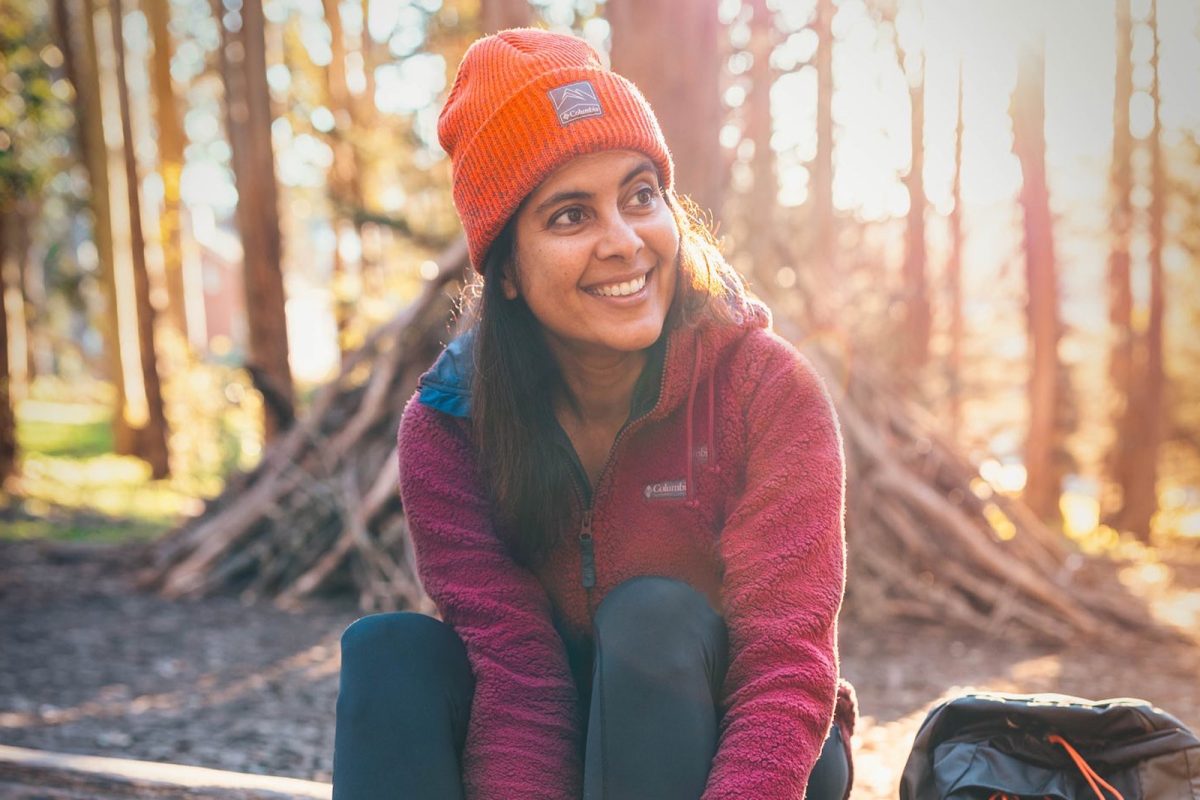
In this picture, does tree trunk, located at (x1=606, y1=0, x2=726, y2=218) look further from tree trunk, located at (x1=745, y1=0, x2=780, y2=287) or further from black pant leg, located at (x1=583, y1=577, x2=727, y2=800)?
tree trunk, located at (x1=745, y1=0, x2=780, y2=287)

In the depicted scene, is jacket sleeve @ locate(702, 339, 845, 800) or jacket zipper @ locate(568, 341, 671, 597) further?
jacket zipper @ locate(568, 341, 671, 597)

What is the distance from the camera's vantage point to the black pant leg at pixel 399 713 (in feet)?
4.97

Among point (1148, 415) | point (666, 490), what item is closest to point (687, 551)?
point (666, 490)

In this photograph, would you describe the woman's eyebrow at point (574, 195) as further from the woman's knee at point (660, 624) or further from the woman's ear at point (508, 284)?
the woman's knee at point (660, 624)

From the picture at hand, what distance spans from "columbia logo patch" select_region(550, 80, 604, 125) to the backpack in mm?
1132

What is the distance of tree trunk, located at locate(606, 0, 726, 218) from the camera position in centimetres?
462

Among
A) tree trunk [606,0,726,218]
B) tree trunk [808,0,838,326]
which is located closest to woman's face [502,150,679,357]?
tree trunk [606,0,726,218]

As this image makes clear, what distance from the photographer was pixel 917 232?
13.8 metres

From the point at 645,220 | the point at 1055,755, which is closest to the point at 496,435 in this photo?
the point at 645,220

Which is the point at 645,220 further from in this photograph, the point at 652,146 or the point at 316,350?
the point at 316,350

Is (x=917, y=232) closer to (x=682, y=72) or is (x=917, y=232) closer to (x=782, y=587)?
(x=682, y=72)

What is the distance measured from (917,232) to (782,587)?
13.1 metres

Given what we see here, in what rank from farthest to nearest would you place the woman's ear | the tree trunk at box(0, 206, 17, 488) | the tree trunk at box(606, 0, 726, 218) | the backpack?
the tree trunk at box(0, 206, 17, 488) → the tree trunk at box(606, 0, 726, 218) → the woman's ear → the backpack

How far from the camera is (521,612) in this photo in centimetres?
171
